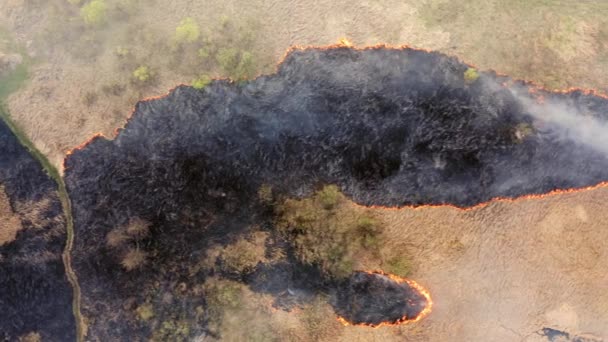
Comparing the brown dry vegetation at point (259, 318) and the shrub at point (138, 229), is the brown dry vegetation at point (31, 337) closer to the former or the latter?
the shrub at point (138, 229)

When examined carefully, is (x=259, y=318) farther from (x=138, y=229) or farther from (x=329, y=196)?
(x=138, y=229)

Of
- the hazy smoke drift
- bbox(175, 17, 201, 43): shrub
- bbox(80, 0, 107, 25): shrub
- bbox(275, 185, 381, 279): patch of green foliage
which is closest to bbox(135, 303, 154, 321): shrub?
bbox(275, 185, 381, 279): patch of green foliage

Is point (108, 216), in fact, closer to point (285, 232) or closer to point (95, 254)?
point (95, 254)

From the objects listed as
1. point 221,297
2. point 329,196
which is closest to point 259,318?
point 221,297

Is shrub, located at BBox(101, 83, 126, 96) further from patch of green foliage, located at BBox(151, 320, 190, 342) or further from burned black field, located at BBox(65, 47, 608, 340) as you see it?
patch of green foliage, located at BBox(151, 320, 190, 342)

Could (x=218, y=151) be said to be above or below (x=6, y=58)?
below

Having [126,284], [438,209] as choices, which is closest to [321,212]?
[438,209]

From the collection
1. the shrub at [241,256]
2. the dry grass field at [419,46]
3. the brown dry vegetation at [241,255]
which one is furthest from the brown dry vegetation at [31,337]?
the shrub at [241,256]
